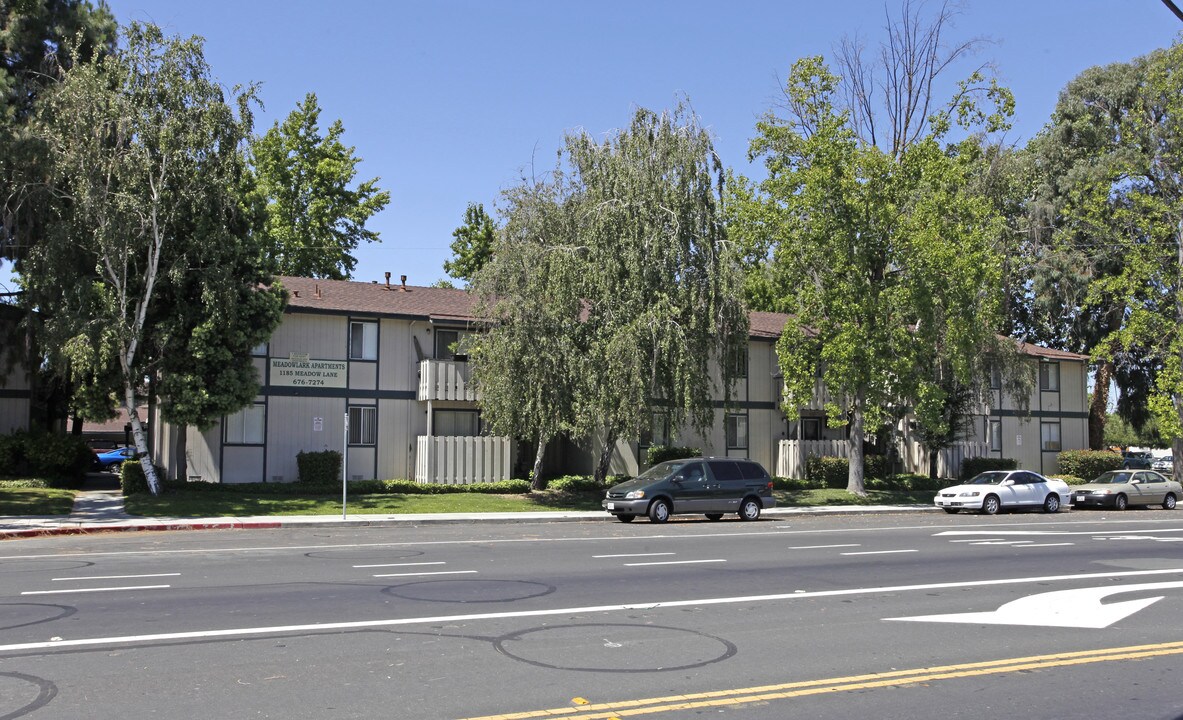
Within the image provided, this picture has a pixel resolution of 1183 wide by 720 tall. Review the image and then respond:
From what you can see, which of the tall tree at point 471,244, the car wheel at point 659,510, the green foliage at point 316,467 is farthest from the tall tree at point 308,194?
the car wheel at point 659,510

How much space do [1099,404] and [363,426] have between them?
131 ft

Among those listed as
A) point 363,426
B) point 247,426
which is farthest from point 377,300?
point 247,426

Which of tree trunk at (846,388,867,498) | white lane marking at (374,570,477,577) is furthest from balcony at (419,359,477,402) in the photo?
white lane marking at (374,570,477,577)

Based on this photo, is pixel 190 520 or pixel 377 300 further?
pixel 377 300

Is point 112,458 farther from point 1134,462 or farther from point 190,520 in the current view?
point 1134,462

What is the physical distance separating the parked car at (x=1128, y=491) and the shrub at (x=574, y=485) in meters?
16.8

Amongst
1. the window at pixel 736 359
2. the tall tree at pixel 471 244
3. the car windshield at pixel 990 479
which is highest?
the tall tree at pixel 471 244

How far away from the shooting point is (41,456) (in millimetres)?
30344

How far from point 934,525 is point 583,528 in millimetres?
9082

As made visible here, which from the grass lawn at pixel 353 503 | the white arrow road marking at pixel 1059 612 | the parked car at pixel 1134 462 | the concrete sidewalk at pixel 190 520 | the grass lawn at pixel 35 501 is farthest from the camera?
the parked car at pixel 1134 462

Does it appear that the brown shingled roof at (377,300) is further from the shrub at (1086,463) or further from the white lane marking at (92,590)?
the shrub at (1086,463)

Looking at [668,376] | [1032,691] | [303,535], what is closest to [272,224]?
[668,376]

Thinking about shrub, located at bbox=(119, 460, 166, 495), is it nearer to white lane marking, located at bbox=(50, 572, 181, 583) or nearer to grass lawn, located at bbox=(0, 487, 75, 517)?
grass lawn, located at bbox=(0, 487, 75, 517)

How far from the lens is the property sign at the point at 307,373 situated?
32.1m
